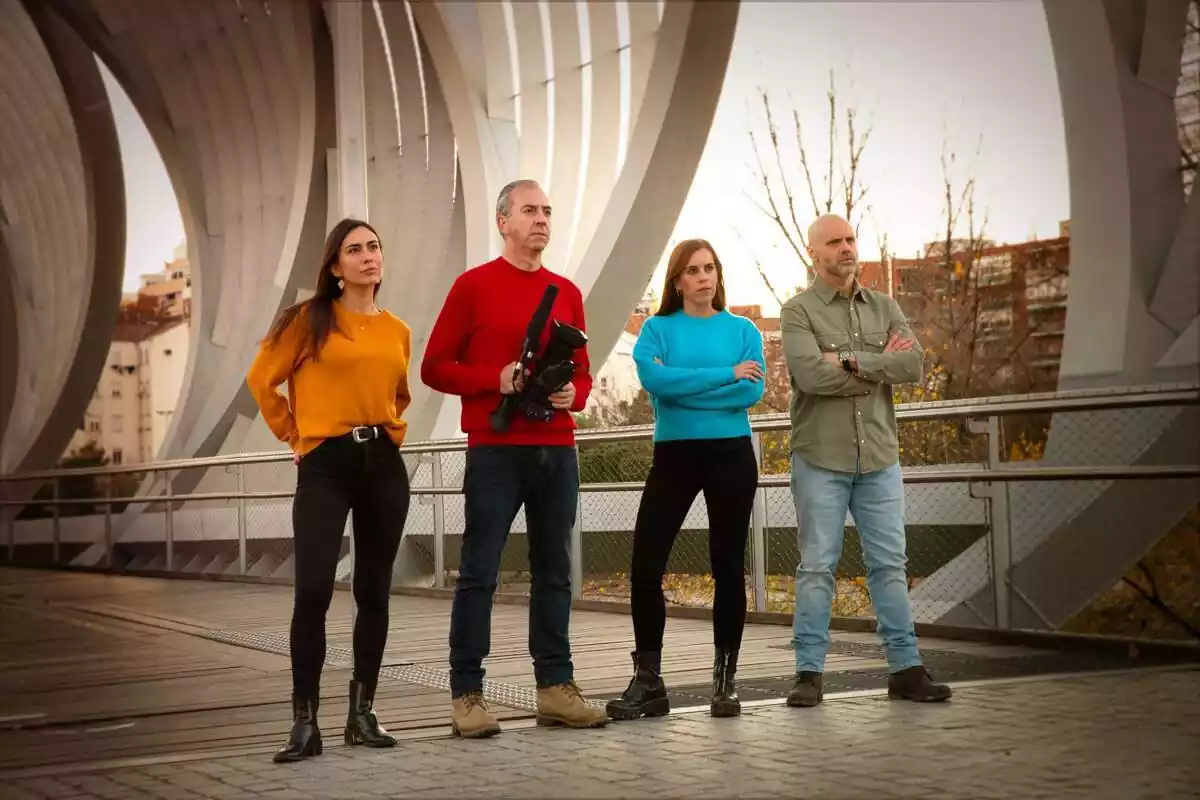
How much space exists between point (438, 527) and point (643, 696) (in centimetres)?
691

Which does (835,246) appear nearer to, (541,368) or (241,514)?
(541,368)

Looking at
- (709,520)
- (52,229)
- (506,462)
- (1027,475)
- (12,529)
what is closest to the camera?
(506,462)

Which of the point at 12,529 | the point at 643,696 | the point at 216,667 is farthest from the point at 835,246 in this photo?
the point at 12,529

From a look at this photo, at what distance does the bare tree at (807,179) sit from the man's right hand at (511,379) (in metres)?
10.7

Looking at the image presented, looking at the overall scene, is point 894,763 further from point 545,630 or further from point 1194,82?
point 1194,82

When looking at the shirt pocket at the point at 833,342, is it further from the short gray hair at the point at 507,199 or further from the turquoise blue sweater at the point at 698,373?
the short gray hair at the point at 507,199

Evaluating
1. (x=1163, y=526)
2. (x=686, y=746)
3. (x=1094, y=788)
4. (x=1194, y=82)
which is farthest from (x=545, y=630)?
(x=1194, y=82)

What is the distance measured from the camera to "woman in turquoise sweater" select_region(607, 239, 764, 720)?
5848 mm

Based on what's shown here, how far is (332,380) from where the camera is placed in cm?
536

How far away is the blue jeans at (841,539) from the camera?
613cm

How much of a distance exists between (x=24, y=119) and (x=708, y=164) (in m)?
18.7

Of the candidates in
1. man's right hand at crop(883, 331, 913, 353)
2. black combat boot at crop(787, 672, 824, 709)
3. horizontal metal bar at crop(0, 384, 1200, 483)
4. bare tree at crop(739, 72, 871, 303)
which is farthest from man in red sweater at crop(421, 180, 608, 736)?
bare tree at crop(739, 72, 871, 303)

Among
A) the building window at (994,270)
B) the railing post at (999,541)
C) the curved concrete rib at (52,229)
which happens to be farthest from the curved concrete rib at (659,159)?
the curved concrete rib at (52,229)

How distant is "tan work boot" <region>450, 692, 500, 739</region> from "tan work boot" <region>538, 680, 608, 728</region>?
230 millimetres
